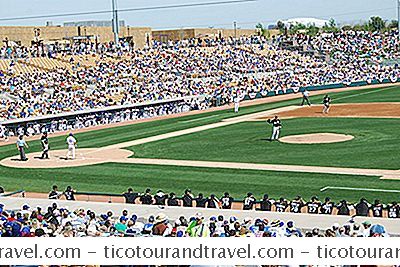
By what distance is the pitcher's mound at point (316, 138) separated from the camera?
27516 millimetres

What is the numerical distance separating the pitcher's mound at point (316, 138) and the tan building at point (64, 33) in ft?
113

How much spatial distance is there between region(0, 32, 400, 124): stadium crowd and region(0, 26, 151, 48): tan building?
18.2ft

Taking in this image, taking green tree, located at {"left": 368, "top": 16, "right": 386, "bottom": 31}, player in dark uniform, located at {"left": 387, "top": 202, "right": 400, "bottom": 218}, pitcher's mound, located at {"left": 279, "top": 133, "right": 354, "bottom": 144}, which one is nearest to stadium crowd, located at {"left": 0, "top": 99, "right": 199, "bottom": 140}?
pitcher's mound, located at {"left": 279, "top": 133, "right": 354, "bottom": 144}

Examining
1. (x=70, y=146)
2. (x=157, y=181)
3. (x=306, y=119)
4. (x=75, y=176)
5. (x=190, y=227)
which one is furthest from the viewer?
(x=306, y=119)

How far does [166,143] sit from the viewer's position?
29.5 meters

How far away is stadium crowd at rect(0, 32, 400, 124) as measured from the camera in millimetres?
42062

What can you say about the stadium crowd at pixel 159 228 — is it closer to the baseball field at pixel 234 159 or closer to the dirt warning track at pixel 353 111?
the baseball field at pixel 234 159

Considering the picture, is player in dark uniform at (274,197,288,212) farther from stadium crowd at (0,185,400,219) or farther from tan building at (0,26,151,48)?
tan building at (0,26,151,48)

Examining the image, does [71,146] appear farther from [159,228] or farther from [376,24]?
[376,24]

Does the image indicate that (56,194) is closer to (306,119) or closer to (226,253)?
(226,253)

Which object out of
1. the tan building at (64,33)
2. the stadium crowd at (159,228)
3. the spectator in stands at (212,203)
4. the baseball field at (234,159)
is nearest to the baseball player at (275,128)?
the baseball field at (234,159)

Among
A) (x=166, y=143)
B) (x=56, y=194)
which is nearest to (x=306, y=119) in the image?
(x=166, y=143)

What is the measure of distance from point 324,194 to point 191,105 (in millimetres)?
26695

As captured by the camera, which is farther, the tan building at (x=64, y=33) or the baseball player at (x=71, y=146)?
the tan building at (x=64, y=33)
